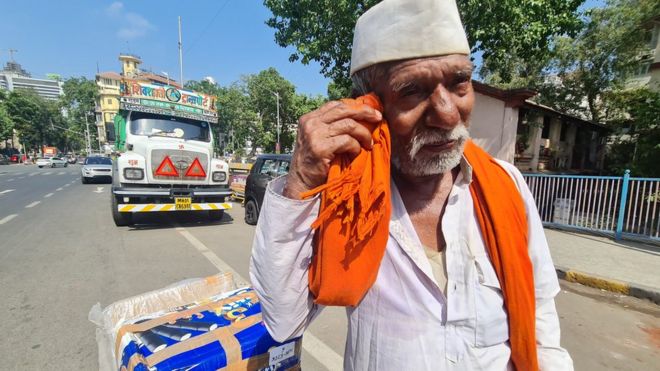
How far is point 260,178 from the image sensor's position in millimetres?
7457

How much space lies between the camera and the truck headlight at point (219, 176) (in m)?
7.27

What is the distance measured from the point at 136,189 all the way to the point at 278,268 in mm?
6584

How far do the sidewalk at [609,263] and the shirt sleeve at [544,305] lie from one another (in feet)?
14.4

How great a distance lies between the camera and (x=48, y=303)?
3.47 m

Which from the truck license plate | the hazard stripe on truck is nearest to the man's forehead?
the truck license plate

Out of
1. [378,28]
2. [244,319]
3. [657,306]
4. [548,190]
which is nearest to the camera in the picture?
[378,28]

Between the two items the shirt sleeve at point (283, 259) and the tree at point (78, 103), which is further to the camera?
the tree at point (78, 103)

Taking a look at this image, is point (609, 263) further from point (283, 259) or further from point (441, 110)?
point (283, 259)

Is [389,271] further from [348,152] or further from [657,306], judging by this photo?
[657,306]

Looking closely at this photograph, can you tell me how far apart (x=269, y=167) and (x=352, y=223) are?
680 cm

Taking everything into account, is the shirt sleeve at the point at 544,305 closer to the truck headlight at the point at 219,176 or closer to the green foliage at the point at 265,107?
the truck headlight at the point at 219,176

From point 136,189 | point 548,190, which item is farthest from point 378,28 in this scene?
point 548,190

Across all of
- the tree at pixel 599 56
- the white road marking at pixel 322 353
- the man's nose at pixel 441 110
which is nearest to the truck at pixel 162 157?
the white road marking at pixel 322 353

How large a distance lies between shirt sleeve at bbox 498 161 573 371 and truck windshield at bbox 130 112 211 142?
24.7ft
